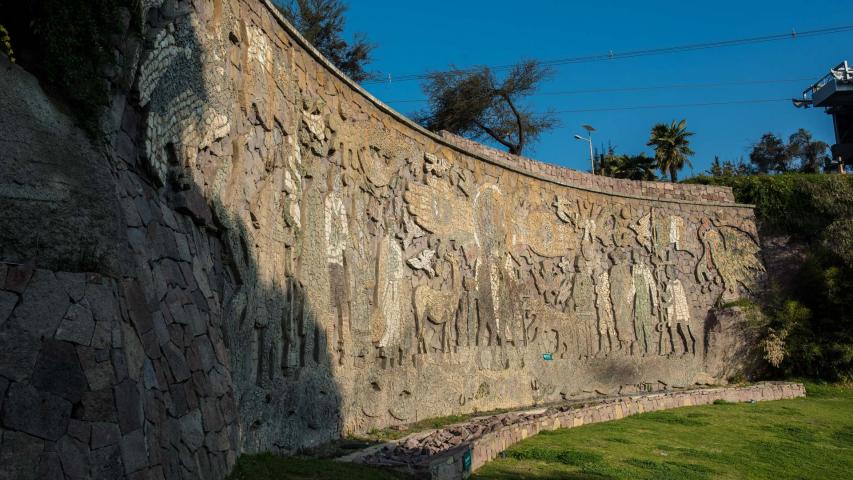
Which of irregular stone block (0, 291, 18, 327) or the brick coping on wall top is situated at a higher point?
the brick coping on wall top

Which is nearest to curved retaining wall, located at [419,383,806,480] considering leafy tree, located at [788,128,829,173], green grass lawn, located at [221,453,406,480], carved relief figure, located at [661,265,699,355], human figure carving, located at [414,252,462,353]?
green grass lawn, located at [221,453,406,480]

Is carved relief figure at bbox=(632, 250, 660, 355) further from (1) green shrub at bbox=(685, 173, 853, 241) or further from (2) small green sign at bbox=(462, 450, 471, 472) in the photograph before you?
(2) small green sign at bbox=(462, 450, 471, 472)

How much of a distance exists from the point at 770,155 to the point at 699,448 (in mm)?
37240

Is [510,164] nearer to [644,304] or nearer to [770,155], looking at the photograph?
[644,304]

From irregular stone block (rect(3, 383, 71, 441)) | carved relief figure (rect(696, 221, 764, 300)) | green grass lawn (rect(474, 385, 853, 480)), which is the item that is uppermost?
carved relief figure (rect(696, 221, 764, 300))

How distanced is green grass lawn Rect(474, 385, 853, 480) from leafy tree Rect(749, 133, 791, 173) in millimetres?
31051

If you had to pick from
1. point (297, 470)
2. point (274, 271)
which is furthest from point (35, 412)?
point (274, 271)

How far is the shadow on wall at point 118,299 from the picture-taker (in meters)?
3.23

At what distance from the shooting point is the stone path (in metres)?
7.17

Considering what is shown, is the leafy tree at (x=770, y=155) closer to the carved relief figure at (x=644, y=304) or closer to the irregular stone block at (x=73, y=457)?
the carved relief figure at (x=644, y=304)

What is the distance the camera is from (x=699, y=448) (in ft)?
34.3

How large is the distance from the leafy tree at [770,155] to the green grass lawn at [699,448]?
1222 inches

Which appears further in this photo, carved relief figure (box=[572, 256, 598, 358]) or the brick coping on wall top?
carved relief figure (box=[572, 256, 598, 358])

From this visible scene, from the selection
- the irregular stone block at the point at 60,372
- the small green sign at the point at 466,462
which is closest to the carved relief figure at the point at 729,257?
the small green sign at the point at 466,462
